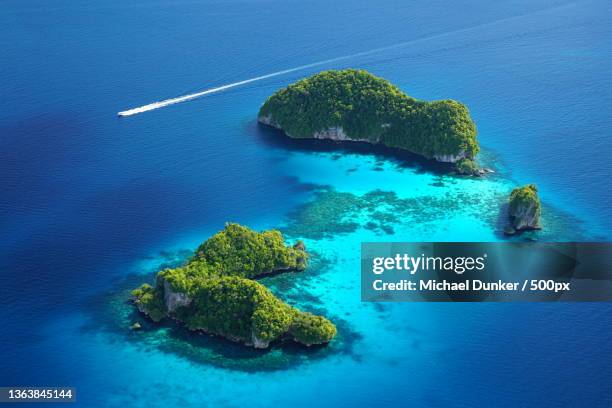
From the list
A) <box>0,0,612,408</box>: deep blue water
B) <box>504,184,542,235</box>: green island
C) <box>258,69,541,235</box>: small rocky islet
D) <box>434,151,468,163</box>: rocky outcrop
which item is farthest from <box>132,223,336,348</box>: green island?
<box>258,69,541,235</box>: small rocky islet

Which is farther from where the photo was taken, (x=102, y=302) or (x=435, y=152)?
(x=435, y=152)

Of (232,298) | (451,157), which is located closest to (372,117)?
(451,157)

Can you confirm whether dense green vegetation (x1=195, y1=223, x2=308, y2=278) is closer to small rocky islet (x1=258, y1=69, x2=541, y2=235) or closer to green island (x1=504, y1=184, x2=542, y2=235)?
green island (x1=504, y1=184, x2=542, y2=235)

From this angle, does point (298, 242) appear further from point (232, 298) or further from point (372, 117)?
point (372, 117)

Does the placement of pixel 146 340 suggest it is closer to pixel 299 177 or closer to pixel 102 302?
pixel 102 302

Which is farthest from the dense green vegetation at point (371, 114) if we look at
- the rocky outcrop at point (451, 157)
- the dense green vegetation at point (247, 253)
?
the dense green vegetation at point (247, 253)

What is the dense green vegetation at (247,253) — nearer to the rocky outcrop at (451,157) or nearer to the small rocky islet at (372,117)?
the rocky outcrop at (451,157)

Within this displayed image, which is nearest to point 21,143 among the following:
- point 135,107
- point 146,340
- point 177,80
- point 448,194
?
point 135,107
